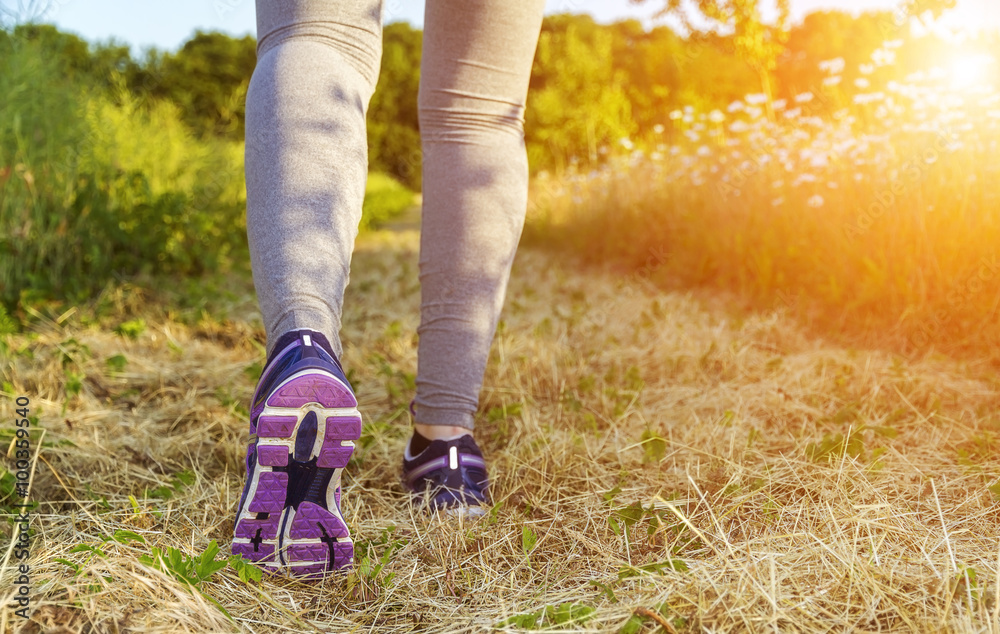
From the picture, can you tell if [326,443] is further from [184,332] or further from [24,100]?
[24,100]

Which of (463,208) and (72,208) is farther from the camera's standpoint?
(72,208)

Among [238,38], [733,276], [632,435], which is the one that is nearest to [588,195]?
[733,276]

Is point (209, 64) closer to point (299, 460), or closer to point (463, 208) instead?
point (463, 208)

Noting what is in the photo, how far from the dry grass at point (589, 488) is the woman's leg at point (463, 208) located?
22cm

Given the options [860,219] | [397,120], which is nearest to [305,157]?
[860,219]

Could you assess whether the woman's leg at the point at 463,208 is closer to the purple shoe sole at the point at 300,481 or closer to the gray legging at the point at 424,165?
the gray legging at the point at 424,165

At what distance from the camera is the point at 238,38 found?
25.8m

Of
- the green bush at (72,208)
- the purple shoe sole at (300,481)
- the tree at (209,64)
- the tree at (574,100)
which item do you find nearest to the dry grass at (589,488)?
the purple shoe sole at (300,481)

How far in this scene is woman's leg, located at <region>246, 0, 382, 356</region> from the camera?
991 millimetres

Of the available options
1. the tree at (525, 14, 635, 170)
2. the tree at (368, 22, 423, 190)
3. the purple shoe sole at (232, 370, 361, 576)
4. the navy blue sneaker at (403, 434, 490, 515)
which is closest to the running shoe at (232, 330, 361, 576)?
the purple shoe sole at (232, 370, 361, 576)

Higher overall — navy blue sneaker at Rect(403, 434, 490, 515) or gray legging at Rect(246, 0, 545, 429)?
gray legging at Rect(246, 0, 545, 429)

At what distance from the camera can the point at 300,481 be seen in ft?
3.07

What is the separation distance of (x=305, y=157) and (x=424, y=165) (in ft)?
1.12

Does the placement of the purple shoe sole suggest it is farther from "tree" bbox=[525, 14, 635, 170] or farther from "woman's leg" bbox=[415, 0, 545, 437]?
"tree" bbox=[525, 14, 635, 170]
